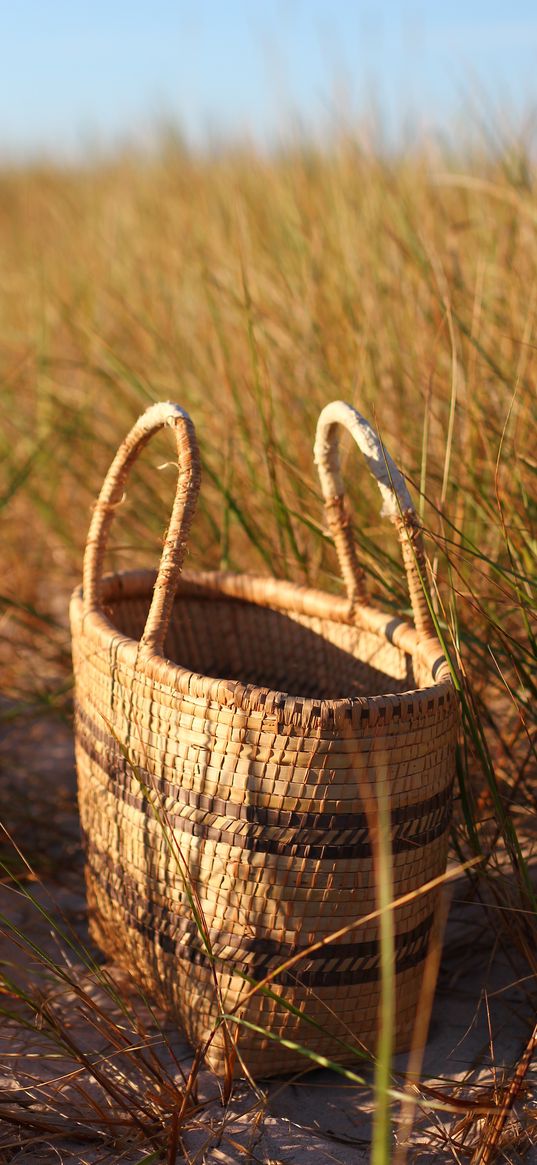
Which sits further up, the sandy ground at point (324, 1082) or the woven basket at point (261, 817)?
the woven basket at point (261, 817)

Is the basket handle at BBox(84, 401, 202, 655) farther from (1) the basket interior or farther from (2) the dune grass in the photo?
(1) the basket interior

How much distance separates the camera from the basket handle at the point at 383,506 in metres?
1.16

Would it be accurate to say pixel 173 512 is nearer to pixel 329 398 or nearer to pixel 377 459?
pixel 377 459

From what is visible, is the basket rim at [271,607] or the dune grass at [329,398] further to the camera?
the dune grass at [329,398]

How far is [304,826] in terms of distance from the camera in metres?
1.05

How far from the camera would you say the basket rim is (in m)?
1.02

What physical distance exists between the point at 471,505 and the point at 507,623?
0.65ft

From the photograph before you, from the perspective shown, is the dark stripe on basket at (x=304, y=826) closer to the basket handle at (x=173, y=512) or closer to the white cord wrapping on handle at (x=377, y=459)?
the basket handle at (x=173, y=512)

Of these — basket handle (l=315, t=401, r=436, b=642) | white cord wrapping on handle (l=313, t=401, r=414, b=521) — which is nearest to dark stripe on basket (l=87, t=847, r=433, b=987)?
basket handle (l=315, t=401, r=436, b=642)

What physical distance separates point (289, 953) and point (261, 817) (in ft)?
0.51

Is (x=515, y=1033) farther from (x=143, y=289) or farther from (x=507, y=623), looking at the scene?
(x=143, y=289)

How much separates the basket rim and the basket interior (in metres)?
0.02

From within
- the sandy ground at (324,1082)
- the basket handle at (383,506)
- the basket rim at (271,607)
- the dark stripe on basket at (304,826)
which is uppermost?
the basket handle at (383,506)

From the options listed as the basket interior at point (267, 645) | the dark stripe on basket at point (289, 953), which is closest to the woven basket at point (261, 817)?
the dark stripe on basket at point (289, 953)
